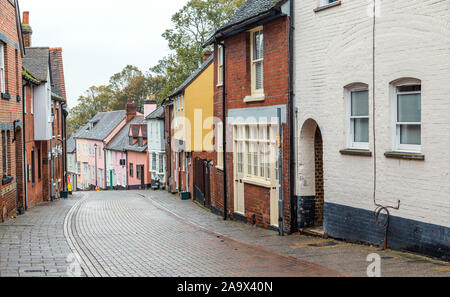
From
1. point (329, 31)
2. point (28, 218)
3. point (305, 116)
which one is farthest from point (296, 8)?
point (28, 218)

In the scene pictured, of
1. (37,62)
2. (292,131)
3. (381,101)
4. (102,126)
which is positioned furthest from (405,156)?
(102,126)

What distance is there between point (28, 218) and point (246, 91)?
30.1 ft

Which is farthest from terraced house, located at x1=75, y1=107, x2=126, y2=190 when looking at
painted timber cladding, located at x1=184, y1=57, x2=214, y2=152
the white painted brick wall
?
the white painted brick wall

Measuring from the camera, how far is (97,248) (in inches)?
535

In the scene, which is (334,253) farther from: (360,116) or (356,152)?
(360,116)

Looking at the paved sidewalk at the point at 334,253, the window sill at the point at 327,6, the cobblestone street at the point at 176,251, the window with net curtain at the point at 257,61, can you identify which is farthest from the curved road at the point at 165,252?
the window sill at the point at 327,6

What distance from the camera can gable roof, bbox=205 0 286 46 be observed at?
1523 centimetres

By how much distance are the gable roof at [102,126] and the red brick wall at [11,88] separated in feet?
137

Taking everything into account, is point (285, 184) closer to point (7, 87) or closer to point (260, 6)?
point (260, 6)

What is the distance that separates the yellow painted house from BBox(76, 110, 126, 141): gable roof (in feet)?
103

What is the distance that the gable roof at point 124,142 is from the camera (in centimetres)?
5436

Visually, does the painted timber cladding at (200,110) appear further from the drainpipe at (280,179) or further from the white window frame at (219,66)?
the drainpipe at (280,179)

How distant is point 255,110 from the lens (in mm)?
17203

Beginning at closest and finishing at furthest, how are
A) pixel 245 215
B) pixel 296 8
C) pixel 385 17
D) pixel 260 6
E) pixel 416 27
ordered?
pixel 416 27 < pixel 385 17 < pixel 296 8 < pixel 260 6 < pixel 245 215
